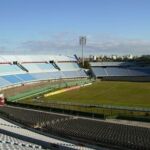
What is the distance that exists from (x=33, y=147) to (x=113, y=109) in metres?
29.6

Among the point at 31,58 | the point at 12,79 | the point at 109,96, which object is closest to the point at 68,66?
the point at 31,58

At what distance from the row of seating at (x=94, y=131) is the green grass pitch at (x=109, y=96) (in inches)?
774

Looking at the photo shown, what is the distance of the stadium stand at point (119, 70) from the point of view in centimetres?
10489

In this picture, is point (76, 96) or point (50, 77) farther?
point (50, 77)

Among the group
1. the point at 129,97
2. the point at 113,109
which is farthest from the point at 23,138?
the point at 129,97

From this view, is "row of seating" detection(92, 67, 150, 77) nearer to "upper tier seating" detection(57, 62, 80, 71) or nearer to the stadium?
the stadium

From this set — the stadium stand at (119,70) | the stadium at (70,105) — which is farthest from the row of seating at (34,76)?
the stadium stand at (119,70)

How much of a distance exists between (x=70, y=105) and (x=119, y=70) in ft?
187

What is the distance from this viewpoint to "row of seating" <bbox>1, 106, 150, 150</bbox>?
1086 inches

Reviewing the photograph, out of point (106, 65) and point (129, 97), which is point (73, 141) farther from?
point (106, 65)

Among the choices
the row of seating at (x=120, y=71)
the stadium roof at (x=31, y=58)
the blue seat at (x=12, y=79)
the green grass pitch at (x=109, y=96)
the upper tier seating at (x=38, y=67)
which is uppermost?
the stadium roof at (x=31, y=58)

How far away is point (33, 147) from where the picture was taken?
2233cm

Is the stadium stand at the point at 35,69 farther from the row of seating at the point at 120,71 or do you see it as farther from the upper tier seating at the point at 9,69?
the row of seating at the point at 120,71

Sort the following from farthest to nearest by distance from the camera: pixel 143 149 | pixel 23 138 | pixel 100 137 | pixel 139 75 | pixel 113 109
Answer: pixel 139 75 → pixel 113 109 → pixel 100 137 → pixel 23 138 → pixel 143 149
